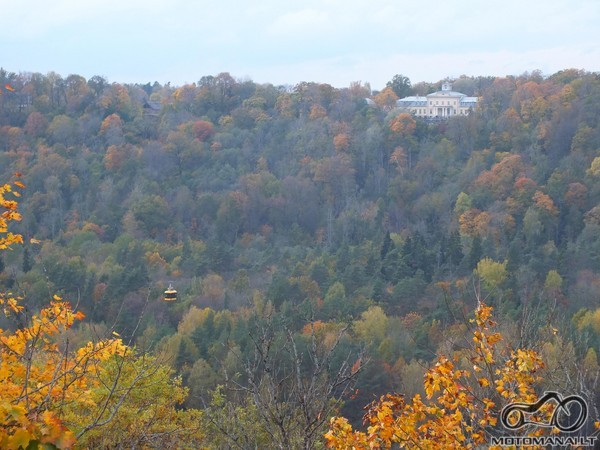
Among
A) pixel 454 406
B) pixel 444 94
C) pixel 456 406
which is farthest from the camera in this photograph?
pixel 444 94

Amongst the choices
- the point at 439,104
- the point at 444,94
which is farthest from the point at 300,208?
the point at 444,94

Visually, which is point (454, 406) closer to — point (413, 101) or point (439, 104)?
point (413, 101)

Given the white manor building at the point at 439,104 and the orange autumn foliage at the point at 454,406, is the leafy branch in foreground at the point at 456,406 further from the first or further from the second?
the white manor building at the point at 439,104

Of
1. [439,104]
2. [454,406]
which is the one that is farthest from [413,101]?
[454,406]

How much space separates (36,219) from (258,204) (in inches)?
461

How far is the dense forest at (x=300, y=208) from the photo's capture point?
2930 centimetres

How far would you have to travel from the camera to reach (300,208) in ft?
169

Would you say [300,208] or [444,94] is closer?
[300,208]

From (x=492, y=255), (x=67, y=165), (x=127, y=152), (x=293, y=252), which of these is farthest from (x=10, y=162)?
(x=492, y=255)

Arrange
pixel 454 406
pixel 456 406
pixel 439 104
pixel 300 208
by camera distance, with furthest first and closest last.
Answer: pixel 439 104 → pixel 300 208 → pixel 456 406 → pixel 454 406

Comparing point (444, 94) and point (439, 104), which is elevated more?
point (444, 94)

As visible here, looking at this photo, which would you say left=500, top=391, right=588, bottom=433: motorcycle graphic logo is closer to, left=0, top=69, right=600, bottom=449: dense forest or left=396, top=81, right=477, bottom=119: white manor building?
left=0, top=69, right=600, bottom=449: dense forest

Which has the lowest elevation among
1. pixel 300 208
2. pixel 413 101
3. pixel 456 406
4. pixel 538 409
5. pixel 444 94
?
pixel 300 208

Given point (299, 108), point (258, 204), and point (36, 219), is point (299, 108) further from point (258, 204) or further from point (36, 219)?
point (36, 219)
